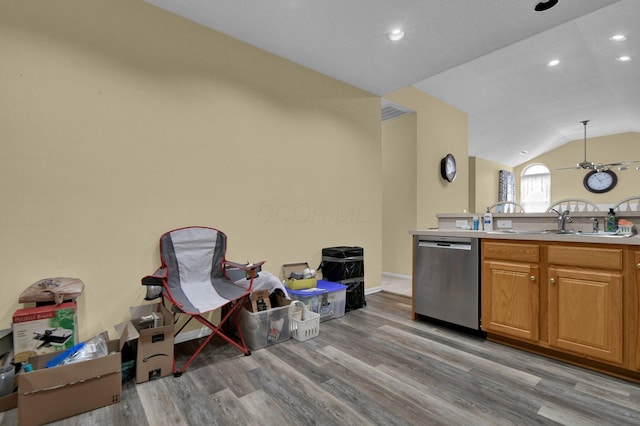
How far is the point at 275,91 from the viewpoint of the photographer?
320cm

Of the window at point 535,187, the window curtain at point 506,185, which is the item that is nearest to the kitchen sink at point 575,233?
the window curtain at point 506,185

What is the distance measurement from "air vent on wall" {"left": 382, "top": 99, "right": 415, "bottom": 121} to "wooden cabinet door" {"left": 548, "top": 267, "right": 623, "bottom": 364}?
11.0 ft

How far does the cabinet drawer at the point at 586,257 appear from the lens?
1.95 m

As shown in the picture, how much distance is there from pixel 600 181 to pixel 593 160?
0.65 m

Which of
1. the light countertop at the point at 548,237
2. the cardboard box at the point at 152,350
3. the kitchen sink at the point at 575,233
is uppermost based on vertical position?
the kitchen sink at the point at 575,233

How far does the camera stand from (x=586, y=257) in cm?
205

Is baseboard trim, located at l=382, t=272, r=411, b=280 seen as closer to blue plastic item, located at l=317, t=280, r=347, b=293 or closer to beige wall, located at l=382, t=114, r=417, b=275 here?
beige wall, located at l=382, t=114, r=417, b=275

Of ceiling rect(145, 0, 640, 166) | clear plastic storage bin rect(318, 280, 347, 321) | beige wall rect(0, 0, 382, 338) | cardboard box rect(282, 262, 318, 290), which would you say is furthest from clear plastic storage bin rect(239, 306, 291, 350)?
ceiling rect(145, 0, 640, 166)

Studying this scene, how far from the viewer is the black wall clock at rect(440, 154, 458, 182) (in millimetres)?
5453

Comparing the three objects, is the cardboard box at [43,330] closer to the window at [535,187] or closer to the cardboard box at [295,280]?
the cardboard box at [295,280]

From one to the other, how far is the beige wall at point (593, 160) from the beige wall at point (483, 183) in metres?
2.09

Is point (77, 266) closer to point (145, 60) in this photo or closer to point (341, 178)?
point (145, 60)

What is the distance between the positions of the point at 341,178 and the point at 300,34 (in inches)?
64.8

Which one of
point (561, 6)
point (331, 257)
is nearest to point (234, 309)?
point (331, 257)
